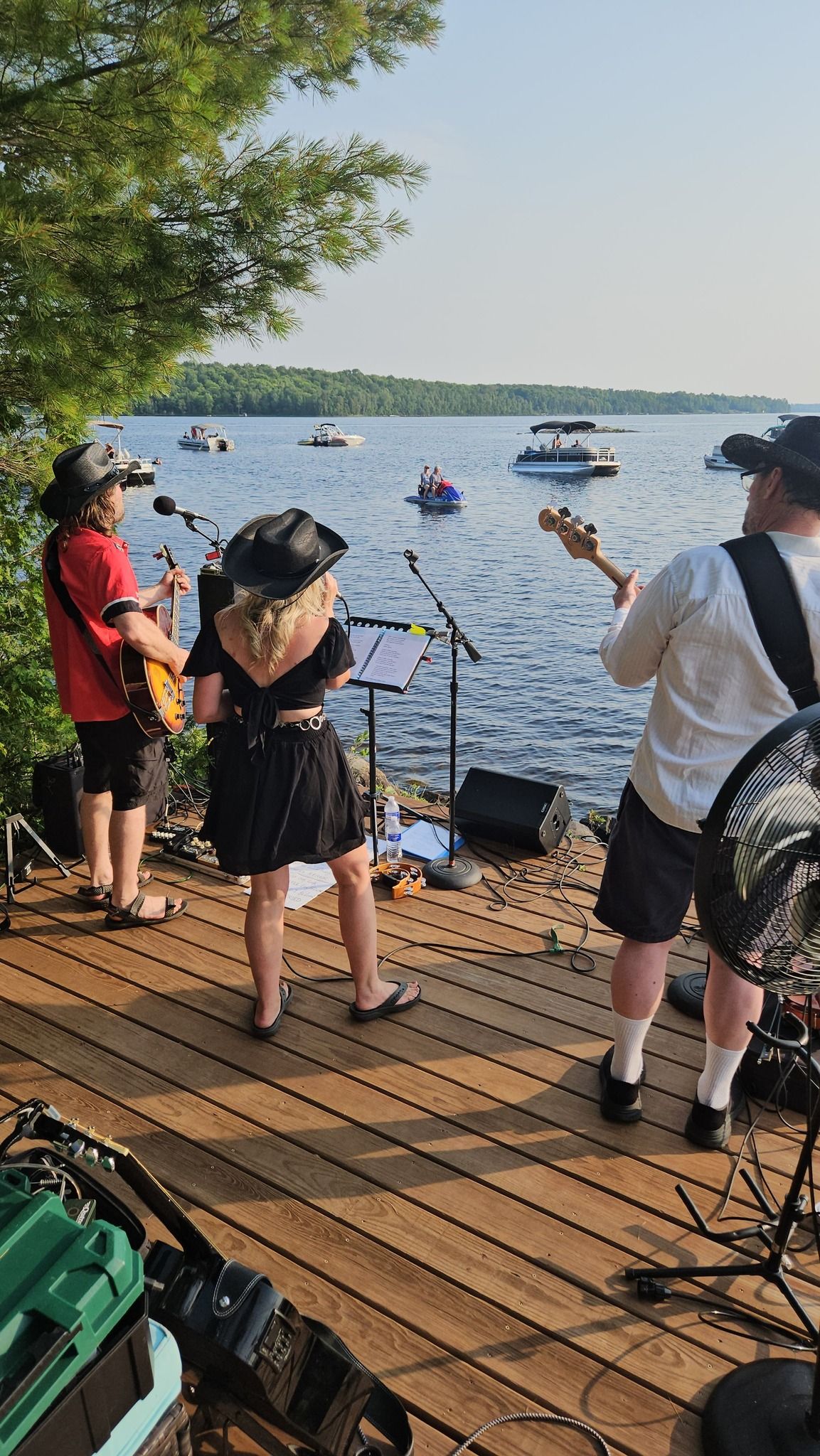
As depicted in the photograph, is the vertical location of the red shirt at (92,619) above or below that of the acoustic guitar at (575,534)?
below

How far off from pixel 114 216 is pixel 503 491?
44.5 metres

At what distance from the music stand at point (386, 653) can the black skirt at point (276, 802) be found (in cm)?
90

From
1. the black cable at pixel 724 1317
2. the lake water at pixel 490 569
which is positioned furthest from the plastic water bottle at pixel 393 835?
the lake water at pixel 490 569

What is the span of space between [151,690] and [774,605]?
6.98 ft

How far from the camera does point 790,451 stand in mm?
2059

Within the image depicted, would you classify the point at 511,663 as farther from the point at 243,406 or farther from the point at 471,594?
the point at 243,406

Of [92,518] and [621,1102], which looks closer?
[621,1102]

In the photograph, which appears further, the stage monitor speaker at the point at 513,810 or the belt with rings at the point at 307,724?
the stage monitor speaker at the point at 513,810

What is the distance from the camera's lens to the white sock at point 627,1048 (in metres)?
2.51

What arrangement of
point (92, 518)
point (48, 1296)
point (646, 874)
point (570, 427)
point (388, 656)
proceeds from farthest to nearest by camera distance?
point (570, 427) → point (388, 656) → point (92, 518) → point (646, 874) → point (48, 1296)

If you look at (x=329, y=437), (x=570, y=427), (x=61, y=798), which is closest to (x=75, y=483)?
(x=61, y=798)

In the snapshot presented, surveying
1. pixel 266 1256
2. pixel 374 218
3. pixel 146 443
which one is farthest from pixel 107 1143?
pixel 146 443

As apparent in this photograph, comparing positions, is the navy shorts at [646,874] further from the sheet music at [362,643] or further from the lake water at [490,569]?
the lake water at [490,569]

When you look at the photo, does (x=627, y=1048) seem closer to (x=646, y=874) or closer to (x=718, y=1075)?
(x=718, y=1075)
